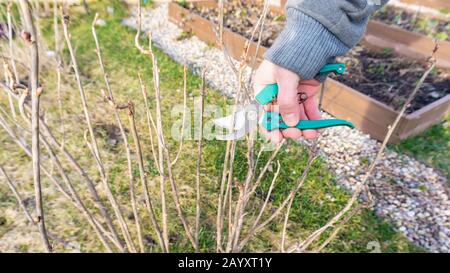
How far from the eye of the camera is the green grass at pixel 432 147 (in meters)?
2.80

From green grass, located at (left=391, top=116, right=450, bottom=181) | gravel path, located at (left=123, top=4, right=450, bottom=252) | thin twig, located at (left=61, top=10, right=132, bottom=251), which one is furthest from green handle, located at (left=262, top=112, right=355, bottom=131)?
green grass, located at (left=391, top=116, right=450, bottom=181)

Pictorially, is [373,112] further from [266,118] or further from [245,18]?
[245,18]

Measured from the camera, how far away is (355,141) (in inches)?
116

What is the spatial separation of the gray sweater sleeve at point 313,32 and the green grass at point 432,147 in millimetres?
1584

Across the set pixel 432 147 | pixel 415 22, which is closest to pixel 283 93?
pixel 432 147

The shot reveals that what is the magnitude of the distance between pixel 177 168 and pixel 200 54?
193 centimetres

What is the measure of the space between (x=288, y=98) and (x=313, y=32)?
327 mm

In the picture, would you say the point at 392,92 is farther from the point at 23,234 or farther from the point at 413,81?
the point at 23,234

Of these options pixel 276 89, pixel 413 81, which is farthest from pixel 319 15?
pixel 413 81

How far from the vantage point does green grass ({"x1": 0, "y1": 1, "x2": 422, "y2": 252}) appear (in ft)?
7.08

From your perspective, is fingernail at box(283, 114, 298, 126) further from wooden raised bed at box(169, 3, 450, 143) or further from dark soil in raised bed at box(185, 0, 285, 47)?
dark soil in raised bed at box(185, 0, 285, 47)

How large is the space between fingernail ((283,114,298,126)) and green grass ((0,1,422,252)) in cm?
75

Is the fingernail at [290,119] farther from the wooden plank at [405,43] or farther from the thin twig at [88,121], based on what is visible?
the wooden plank at [405,43]

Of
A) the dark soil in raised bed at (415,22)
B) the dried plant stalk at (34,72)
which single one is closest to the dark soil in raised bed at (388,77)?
the dark soil in raised bed at (415,22)
